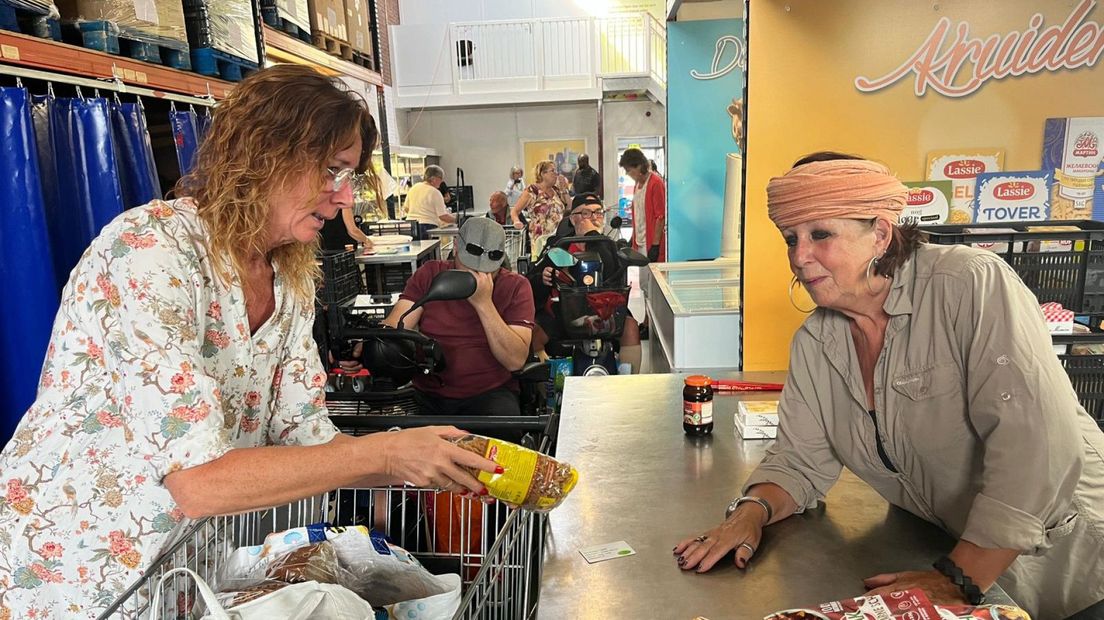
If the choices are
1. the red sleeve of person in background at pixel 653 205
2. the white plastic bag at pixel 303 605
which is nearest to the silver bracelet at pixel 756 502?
the white plastic bag at pixel 303 605

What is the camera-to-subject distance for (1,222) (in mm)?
2271

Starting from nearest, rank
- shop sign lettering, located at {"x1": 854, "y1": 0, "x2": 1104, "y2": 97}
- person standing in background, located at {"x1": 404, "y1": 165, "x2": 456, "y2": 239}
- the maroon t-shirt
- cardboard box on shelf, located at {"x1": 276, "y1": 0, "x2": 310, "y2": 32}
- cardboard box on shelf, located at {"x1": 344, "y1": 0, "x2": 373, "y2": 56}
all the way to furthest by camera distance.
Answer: shop sign lettering, located at {"x1": 854, "y1": 0, "x2": 1104, "y2": 97}
the maroon t-shirt
cardboard box on shelf, located at {"x1": 276, "y1": 0, "x2": 310, "y2": 32}
cardboard box on shelf, located at {"x1": 344, "y1": 0, "x2": 373, "y2": 56}
person standing in background, located at {"x1": 404, "y1": 165, "x2": 456, "y2": 239}

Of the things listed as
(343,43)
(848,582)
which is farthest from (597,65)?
(848,582)

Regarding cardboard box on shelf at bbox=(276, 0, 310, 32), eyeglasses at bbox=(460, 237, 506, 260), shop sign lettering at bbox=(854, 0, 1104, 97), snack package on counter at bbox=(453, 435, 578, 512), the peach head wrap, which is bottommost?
snack package on counter at bbox=(453, 435, 578, 512)

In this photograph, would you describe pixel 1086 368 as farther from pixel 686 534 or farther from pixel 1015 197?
pixel 686 534

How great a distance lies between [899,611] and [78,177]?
2.87 m

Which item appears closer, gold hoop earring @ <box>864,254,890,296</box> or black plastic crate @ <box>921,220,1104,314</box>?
gold hoop earring @ <box>864,254,890,296</box>

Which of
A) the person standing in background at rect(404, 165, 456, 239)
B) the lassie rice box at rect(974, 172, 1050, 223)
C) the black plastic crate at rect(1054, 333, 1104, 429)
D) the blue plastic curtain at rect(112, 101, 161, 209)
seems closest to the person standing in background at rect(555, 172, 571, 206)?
the person standing in background at rect(404, 165, 456, 239)

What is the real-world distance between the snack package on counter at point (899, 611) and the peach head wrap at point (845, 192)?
28.3 inches

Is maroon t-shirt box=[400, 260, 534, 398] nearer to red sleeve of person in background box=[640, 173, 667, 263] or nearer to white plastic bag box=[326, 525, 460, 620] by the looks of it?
white plastic bag box=[326, 525, 460, 620]

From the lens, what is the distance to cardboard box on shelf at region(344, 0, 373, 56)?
363 inches

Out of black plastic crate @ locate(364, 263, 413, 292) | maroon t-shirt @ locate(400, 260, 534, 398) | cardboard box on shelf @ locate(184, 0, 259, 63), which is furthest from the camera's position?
black plastic crate @ locate(364, 263, 413, 292)

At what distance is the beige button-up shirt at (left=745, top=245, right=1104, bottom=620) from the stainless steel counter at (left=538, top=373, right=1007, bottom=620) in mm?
96

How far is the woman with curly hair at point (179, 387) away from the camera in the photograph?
1.15 metres
